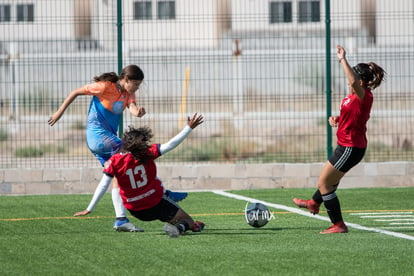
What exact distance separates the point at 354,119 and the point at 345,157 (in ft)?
1.36

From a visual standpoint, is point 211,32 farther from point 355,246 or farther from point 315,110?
point 355,246

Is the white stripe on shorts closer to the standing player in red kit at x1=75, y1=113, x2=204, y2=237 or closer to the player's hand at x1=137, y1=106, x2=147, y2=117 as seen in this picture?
the standing player in red kit at x1=75, y1=113, x2=204, y2=237

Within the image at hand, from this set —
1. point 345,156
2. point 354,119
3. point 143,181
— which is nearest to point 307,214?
point 345,156

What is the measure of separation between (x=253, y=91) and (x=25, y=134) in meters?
4.12

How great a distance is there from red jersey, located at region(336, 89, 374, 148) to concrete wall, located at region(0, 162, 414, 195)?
653cm

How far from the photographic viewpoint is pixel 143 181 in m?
10.1

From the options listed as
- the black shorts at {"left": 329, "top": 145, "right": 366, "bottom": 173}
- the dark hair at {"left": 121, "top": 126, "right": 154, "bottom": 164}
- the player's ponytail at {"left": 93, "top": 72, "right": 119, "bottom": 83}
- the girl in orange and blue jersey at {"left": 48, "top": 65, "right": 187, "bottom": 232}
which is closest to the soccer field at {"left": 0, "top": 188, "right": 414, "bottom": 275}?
the black shorts at {"left": 329, "top": 145, "right": 366, "bottom": 173}

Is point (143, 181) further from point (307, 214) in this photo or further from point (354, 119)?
point (307, 214)

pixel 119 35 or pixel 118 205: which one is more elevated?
pixel 119 35

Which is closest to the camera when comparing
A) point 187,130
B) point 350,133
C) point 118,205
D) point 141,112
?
point 187,130

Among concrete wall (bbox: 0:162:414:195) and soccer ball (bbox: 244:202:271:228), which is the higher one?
soccer ball (bbox: 244:202:271:228)

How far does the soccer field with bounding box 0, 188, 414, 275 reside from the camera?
25.8 ft

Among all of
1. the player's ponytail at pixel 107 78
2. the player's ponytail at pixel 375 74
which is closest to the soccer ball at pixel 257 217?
the player's ponytail at pixel 375 74

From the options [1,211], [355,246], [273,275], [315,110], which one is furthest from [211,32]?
[273,275]
